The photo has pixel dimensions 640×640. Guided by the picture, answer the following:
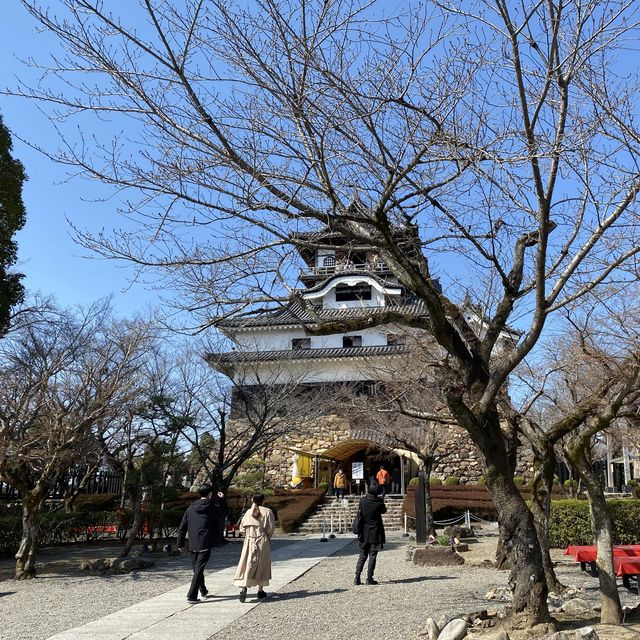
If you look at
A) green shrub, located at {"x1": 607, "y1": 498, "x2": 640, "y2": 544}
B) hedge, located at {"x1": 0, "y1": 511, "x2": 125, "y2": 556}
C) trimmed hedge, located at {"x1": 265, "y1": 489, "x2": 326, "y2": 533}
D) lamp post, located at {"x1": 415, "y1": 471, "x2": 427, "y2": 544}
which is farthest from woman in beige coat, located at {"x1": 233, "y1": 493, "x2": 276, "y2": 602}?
trimmed hedge, located at {"x1": 265, "y1": 489, "x2": 326, "y2": 533}

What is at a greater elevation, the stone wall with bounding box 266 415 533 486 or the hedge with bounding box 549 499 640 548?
the stone wall with bounding box 266 415 533 486

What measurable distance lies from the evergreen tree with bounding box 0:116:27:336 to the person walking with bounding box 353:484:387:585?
30.9 feet

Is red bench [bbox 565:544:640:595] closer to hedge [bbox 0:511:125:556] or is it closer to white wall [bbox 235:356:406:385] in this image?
hedge [bbox 0:511:125:556]

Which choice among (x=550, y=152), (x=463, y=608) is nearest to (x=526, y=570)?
(x=463, y=608)

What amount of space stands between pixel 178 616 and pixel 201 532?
1195mm

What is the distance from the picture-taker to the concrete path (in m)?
6.74

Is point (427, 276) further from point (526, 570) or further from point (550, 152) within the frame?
point (526, 570)

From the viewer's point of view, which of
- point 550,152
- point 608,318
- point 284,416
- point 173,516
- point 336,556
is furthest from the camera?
point 284,416

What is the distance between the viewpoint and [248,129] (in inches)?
237

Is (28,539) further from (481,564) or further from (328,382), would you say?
(328,382)

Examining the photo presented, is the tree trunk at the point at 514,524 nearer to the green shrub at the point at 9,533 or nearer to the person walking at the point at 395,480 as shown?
the green shrub at the point at 9,533

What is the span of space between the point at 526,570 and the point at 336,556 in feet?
29.6

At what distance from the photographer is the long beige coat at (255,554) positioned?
8688 mm

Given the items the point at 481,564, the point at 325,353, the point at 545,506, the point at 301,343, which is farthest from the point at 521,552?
the point at 301,343
